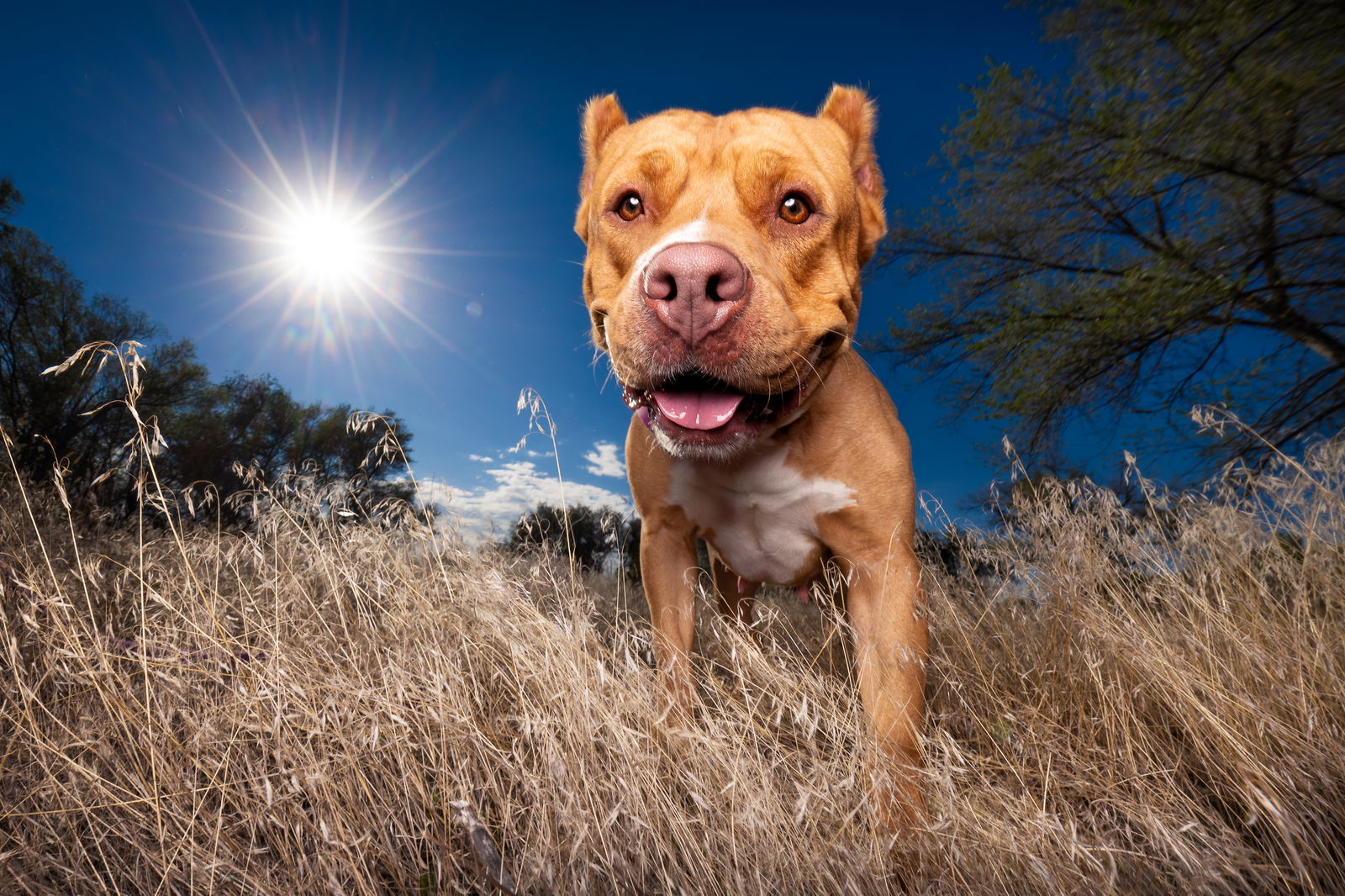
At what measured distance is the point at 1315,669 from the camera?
117 inches

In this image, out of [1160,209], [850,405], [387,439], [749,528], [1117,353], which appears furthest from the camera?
[1117,353]

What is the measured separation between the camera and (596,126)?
11.5 feet

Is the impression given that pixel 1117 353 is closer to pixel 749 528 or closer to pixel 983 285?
pixel 983 285

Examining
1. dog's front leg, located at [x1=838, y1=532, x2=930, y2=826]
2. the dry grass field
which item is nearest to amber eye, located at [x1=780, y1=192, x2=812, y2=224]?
dog's front leg, located at [x1=838, y1=532, x2=930, y2=826]

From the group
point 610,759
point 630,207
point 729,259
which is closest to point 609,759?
point 610,759

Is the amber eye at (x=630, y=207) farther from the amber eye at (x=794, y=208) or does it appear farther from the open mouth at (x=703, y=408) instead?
the open mouth at (x=703, y=408)

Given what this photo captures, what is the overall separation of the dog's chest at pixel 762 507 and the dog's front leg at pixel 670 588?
16cm

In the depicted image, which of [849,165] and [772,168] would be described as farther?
[849,165]

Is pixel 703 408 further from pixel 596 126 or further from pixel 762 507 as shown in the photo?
pixel 596 126

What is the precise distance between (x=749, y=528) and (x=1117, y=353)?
6080mm

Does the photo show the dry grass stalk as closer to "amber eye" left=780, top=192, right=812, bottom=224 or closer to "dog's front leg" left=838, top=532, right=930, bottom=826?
"dog's front leg" left=838, top=532, right=930, bottom=826

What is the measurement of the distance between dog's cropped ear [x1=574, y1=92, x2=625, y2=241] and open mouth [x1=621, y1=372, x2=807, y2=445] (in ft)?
4.36

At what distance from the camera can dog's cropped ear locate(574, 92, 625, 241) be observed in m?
3.50

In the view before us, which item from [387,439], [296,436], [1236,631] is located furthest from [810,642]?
[296,436]
